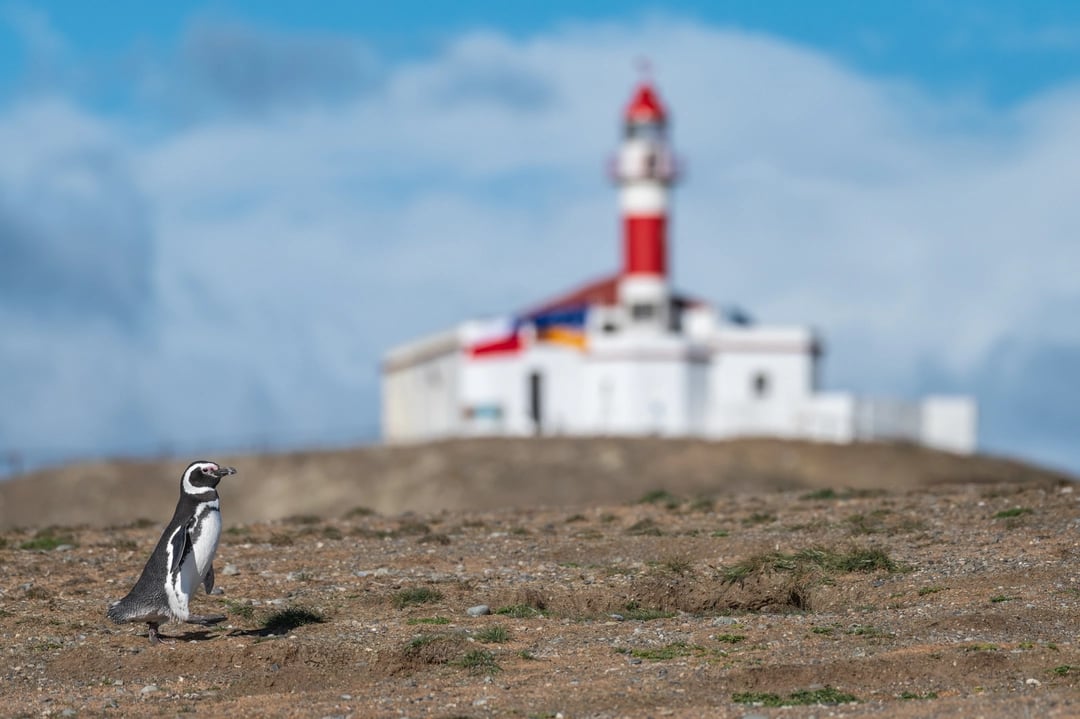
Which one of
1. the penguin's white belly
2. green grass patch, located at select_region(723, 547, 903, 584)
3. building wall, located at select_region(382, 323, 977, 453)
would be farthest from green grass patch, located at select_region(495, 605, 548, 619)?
building wall, located at select_region(382, 323, 977, 453)

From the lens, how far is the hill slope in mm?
75688

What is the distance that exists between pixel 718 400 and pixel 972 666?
6646 centimetres

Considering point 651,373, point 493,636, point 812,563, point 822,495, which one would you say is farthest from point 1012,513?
point 651,373

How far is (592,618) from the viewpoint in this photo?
23.0 m

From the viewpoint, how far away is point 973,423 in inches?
3445

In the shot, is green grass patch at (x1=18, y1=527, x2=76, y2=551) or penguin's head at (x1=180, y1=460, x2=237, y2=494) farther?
green grass patch at (x1=18, y1=527, x2=76, y2=551)

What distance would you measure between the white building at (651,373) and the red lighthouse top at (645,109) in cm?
13

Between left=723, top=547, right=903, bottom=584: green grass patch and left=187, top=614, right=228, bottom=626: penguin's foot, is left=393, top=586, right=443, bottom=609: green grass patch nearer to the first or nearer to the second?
left=187, top=614, right=228, bottom=626: penguin's foot

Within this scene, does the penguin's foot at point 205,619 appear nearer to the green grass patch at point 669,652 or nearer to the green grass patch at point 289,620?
the green grass patch at point 289,620

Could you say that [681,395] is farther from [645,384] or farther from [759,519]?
[759,519]

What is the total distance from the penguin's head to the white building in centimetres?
6119

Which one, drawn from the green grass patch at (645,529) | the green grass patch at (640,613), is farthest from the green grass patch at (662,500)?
the green grass patch at (640,613)

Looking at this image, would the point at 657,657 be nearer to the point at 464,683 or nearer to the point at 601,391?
the point at 464,683

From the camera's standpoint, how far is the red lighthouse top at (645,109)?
88.8 meters
